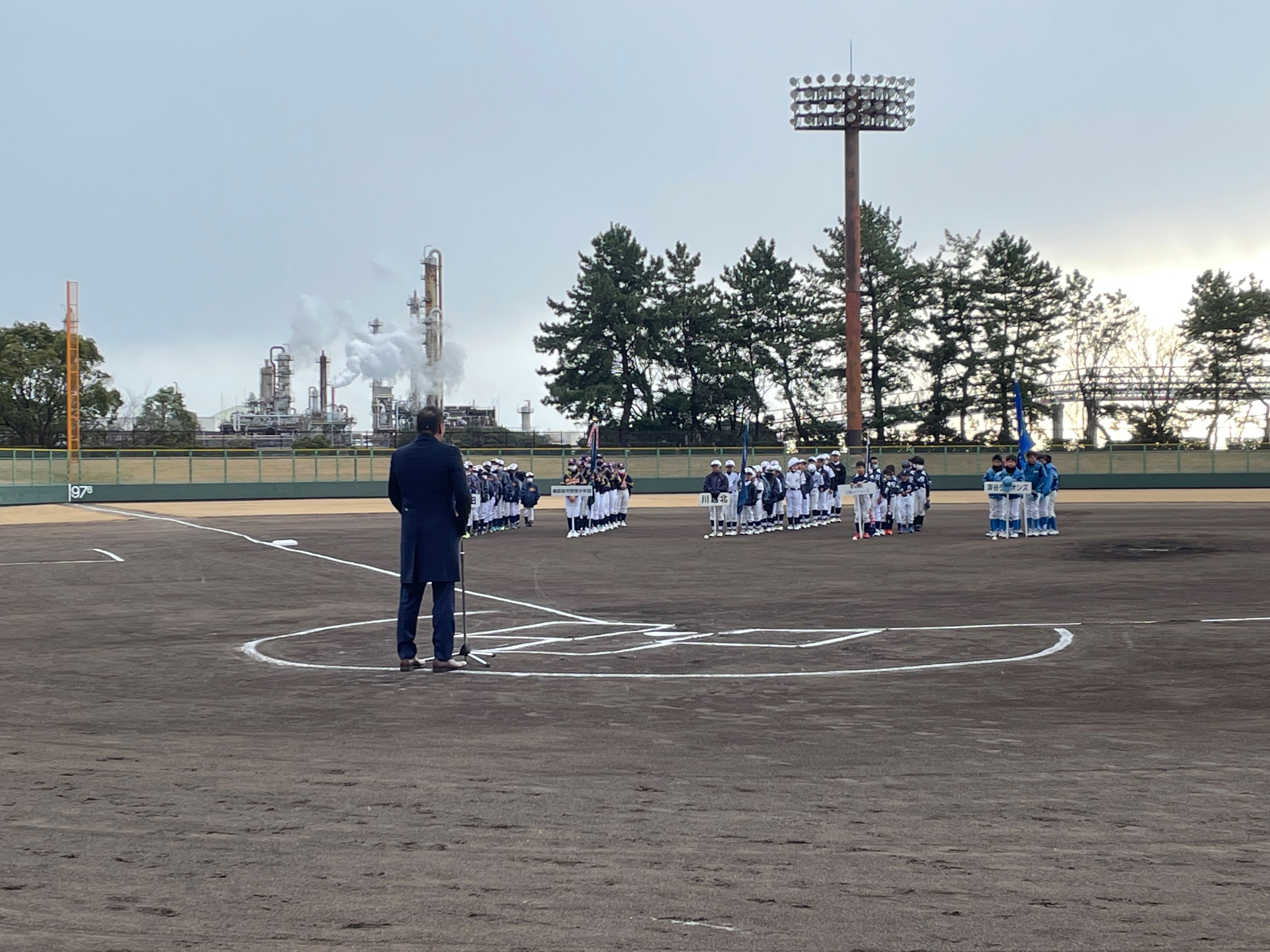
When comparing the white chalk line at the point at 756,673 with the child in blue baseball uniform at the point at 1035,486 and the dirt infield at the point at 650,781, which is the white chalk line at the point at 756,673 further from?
the child in blue baseball uniform at the point at 1035,486

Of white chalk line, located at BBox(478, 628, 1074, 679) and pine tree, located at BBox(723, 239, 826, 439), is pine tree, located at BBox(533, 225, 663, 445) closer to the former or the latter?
pine tree, located at BBox(723, 239, 826, 439)

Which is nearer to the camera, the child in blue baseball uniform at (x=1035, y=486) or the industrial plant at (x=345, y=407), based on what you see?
the child in blue baseball uniform at (x=1035, y=486)

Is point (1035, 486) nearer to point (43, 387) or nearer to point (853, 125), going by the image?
point (853, 125)

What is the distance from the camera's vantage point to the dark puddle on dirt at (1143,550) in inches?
914

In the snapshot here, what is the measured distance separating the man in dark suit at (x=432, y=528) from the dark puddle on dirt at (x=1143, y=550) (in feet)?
50.7

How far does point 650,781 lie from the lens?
6531 millimetres

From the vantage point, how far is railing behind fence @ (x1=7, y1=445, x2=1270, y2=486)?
61.2 metres

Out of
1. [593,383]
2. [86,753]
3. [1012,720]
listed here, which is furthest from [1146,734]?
[593,383]

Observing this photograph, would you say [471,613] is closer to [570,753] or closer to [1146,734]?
[570,753]

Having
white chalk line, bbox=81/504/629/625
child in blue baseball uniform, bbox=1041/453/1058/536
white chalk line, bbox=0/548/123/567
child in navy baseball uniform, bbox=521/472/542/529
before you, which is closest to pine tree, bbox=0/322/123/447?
white chalk line, bbox=81/504/629/625

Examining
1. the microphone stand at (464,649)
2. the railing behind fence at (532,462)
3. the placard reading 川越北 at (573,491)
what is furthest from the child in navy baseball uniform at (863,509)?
the railing behind fence at (532,462)

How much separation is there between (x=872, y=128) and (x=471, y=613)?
61.0 metres

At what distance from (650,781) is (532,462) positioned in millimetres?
60256

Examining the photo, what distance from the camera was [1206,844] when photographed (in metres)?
5.30
